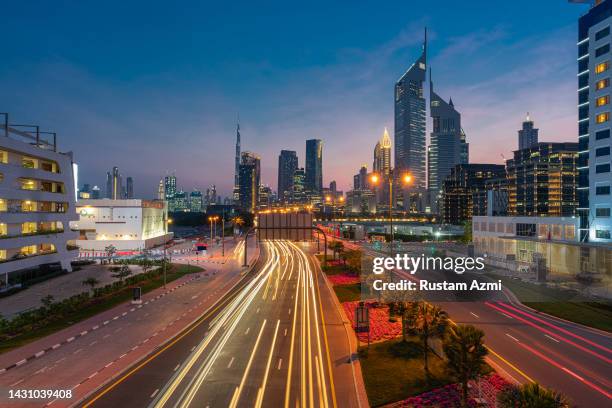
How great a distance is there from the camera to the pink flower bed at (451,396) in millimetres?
19359

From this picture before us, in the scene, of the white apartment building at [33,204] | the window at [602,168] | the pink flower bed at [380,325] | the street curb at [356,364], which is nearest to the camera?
the street curb at [356,364]

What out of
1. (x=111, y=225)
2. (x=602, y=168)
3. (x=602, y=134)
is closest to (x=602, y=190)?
(x=602, y=168)

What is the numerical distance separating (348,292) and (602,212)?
51.5 m

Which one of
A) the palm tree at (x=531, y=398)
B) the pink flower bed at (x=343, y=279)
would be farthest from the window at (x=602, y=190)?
the palm tree at (x=531, y=398)

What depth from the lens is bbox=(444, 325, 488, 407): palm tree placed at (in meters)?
17.7

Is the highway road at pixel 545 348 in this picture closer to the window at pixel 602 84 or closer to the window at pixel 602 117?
→ the window at pixel 602 117

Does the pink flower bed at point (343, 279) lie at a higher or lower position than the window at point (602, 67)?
lower

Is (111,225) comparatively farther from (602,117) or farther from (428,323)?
(602,117)

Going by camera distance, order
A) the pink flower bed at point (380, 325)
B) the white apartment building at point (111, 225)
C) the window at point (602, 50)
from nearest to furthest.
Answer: the pink flower bed at point (380, 325) < the window at point (602, 50) < the white apartment building at point (111, 225)

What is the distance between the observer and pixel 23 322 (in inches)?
1288

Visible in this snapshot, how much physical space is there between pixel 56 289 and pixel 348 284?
41026 mm

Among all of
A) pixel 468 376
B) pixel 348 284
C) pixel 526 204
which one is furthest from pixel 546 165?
pixel 468 376

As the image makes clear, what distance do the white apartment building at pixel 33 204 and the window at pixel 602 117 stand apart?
96793 mm

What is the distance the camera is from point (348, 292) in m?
48.1
